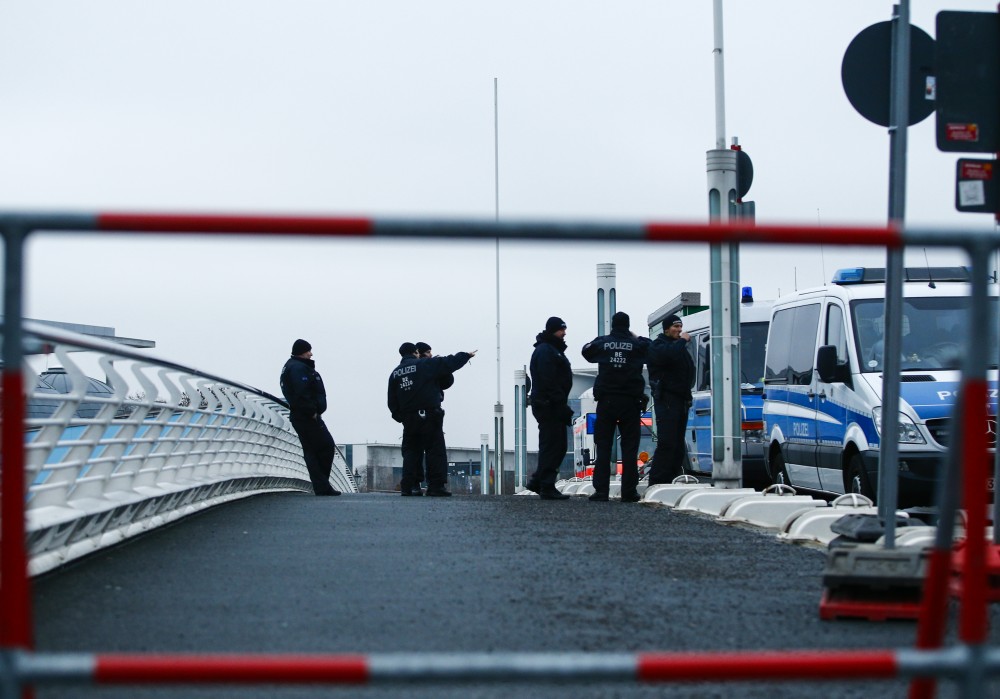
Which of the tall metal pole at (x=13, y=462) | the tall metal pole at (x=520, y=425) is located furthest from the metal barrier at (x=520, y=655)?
the tall metal pole at (x=520, y=425)

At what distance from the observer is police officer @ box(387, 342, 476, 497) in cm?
1814

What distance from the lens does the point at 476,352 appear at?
17.3 metres

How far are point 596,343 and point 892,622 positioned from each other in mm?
9851

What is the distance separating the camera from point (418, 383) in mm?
18234

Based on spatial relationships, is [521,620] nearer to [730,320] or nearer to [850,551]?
[850,551]

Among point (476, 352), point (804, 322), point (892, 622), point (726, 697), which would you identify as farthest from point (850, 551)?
point (476, 352)

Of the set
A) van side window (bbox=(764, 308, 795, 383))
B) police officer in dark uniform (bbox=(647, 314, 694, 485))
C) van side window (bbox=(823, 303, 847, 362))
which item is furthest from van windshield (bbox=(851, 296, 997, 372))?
police officer in dark uniform (bbox=(647, 314, 694, 485))

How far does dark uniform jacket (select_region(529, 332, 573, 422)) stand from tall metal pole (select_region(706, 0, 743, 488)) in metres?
2.07

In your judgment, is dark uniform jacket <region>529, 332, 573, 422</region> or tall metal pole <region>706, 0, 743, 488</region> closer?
tall metal pole <region>706, 0, 743, 488</region>

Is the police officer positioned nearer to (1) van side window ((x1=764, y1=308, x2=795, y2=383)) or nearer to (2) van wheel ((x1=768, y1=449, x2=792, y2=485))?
(1) van side window ((x1=764, y1=308, x2=795, y2=383))

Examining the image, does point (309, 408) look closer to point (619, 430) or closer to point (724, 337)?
point (619, 430)

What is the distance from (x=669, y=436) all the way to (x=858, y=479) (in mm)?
3091

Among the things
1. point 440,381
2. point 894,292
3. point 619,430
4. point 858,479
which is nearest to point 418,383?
point 440,381

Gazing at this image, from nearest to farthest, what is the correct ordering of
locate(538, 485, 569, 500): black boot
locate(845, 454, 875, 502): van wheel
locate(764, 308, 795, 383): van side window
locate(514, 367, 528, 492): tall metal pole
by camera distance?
1. locate(845, 454, 875, 502): van wheel
2. locate(764, 308, 795, 383): van side window
3. locate(538, 485, 569, 500): black boot
4. locate(514, 367, 528, 492): tall metal pole
